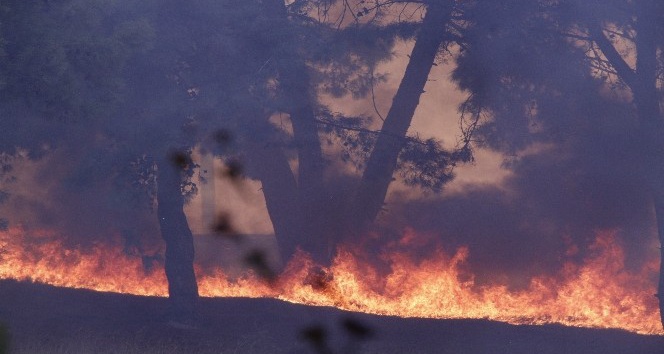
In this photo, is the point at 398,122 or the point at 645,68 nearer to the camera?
the point at 645,68

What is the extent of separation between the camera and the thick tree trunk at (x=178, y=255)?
1379 cm

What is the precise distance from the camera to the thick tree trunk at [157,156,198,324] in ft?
45.2

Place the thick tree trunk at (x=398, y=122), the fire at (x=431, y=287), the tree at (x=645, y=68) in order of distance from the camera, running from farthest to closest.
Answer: the fire at (x=431, y=287), the thick tree trunk at (x=398, y=122), the tree at (x=645, y=68)

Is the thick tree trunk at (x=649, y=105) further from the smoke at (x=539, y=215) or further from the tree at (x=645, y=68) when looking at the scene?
the smoke at (x=539, y=215)

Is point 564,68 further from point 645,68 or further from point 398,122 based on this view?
point 398,122

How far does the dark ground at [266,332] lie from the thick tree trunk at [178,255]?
0.35 metres

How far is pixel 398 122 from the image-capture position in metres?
15.7

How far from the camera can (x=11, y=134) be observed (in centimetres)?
1020

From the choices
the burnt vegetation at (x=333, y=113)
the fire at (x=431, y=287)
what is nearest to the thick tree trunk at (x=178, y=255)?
the burnt vegetation at (x=333, y=113)

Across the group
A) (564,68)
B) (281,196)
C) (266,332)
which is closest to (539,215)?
(281,196)

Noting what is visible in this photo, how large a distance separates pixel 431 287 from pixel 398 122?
12.0 feet

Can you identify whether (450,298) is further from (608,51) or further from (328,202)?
(608,51)

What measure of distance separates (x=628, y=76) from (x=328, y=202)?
20.5 feet

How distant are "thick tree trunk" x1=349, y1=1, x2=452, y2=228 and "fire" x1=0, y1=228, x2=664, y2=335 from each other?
1279 mm
